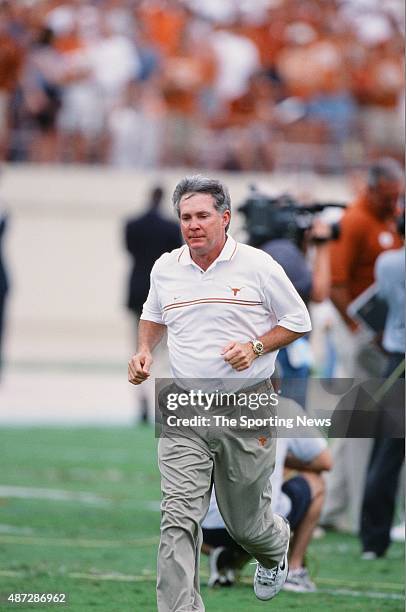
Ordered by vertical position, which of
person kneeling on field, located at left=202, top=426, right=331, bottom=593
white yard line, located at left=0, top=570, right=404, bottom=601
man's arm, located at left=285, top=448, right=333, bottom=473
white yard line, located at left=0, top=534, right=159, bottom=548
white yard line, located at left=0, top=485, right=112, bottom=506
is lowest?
white yard line, located at left=0, top=485, right=112, bottom=506

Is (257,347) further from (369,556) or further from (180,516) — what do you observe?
(369,556)

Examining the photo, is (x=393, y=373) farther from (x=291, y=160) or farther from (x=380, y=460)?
(x=291, y=160)

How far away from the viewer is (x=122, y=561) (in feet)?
25.9

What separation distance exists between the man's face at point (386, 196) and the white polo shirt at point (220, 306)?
136 inches

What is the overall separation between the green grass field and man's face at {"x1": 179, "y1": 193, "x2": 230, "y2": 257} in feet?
6.04

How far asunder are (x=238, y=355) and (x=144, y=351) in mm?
454

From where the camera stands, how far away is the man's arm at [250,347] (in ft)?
17.7

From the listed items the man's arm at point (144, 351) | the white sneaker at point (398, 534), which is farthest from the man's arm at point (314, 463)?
the man's arm at point (144, 351)

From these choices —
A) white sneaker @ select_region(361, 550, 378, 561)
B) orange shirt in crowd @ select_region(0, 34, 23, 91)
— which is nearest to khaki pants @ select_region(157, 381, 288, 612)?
white sneaker @ select_region(361, 550, 378, 561)

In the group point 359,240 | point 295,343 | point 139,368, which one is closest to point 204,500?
point 139,368

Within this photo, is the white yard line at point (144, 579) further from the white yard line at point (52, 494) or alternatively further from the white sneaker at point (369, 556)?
the white yard line at point (52, 494)

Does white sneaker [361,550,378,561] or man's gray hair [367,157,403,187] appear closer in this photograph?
white sneaker [361,550,378,561]

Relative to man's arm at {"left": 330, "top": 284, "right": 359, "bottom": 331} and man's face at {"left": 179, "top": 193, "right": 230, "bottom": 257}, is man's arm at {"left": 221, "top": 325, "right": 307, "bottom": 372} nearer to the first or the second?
man's face at {"left": 179, "top": 193, "right": 230, "bottom": 257}

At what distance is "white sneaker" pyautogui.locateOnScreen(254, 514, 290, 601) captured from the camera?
5957mm
